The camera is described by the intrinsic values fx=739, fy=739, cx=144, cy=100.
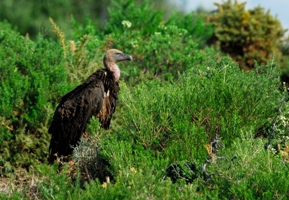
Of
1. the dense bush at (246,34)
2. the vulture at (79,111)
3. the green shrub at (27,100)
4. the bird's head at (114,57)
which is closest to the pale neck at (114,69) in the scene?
the bird's head at (114,57)

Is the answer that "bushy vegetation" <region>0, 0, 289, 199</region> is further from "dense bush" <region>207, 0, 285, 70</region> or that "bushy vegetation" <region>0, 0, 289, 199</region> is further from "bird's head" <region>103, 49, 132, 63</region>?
"dense bush" <region>207, 0, 285, 70</region>

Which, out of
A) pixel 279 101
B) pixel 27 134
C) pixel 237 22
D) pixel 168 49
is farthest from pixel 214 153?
pixel 237 22

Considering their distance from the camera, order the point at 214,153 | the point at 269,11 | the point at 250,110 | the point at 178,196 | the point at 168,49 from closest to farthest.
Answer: the point at 178,196 → the point at 214,153 → the point at 250,110 → the point at 168,49 → the point at 269,11

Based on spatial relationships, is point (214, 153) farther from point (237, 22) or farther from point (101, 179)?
point (237, 22)

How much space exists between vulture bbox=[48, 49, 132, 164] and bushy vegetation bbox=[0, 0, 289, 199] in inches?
14.4

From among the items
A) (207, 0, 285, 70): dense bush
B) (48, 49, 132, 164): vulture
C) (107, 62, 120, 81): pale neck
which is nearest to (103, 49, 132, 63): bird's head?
(107, 62, 120, 81): pale neck

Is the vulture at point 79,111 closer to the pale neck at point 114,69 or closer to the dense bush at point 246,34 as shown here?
the pale neck at point 114,69

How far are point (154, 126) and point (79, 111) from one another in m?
1.62

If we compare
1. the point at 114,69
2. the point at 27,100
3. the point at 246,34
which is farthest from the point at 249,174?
the point at 246,34

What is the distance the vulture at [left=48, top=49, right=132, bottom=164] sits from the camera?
952 cm

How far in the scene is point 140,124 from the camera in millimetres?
8195

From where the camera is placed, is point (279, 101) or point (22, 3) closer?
point (279, 101)

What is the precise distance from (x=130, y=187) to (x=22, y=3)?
927 inches

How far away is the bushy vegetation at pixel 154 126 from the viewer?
21.6 ft
